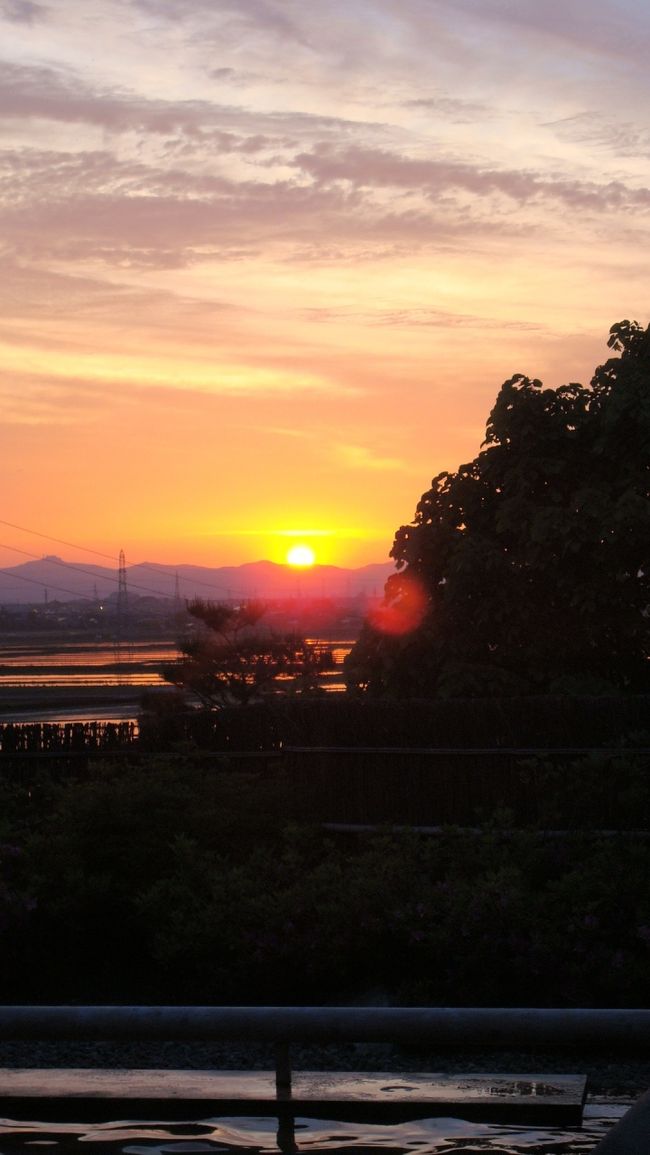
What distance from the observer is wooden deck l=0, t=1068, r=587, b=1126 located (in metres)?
4.90

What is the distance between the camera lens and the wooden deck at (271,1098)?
4.90m

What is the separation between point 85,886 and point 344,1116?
600cm

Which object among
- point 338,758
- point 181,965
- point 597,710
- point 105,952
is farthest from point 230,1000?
point 597,710

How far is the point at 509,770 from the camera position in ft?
41.9

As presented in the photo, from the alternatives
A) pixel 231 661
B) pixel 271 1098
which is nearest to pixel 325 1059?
pixel 271 1098

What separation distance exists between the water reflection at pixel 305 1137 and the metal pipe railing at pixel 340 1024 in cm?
68

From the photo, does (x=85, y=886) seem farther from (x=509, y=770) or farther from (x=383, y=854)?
(x=509, y=770)

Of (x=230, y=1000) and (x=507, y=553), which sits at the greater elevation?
(x=507, y=553)

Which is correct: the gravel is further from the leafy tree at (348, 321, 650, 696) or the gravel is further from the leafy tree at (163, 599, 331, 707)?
the leafy tree at (163, 599, 331, 707)

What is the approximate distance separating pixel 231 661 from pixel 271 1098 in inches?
1308

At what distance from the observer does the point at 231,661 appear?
38.1 m

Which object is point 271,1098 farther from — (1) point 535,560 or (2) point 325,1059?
(1) point 535,560

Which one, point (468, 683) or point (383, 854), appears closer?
point (383, 854)

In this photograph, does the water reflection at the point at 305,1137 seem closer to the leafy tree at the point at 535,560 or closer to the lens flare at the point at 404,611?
the leafy tree at the point at 535,560
